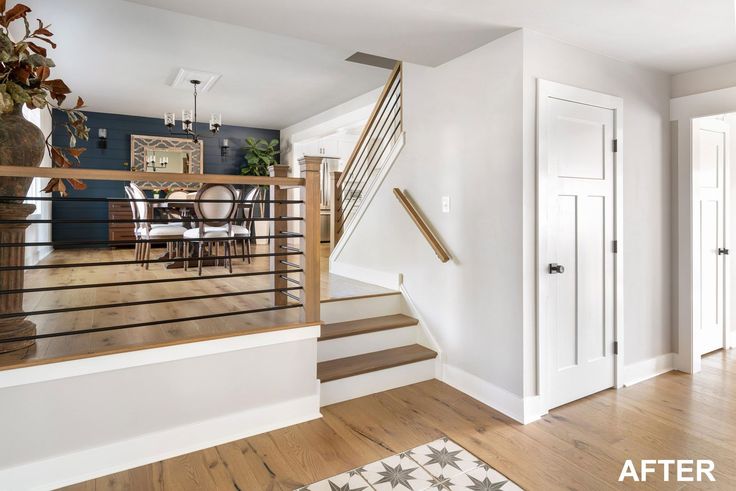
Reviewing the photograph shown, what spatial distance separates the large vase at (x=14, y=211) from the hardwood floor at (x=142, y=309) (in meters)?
0.13

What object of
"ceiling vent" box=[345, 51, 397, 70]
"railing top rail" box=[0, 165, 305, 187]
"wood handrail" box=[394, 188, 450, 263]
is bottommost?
"wood handrail" box=[394, 188, 450, 263]

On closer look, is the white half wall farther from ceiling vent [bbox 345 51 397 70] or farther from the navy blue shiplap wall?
the navy blue shiplap wall

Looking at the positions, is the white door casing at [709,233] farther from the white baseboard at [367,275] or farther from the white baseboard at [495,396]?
the white baseboard at [367,275]

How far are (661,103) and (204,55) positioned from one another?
430 cm

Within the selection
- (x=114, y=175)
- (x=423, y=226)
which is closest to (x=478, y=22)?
(x=423, y=226)

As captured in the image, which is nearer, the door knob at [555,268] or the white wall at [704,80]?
the door knob at [555,268]

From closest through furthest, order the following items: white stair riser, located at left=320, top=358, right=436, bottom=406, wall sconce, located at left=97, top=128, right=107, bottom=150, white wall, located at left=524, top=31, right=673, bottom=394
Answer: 1. white stair riser, located at left=320, top=358, right=436, bottom=406
2. white wall, located at left=524, top=31, right=673, bottom=394
3. wall sconce, located at left=97, top=128, right=107, bottom=150

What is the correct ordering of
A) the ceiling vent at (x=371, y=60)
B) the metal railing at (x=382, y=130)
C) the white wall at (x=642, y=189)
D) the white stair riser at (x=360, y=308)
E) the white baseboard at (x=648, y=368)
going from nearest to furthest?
1. the white wall at (x=642, y=189)
2. the white baseboard at (x=648, y=368)
3. the white stair riser at (x=360, y=308)
4. the metal railing at (x=382, y=130)
5. the ceiling vent at (x=371, y=60)

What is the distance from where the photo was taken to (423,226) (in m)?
3.44

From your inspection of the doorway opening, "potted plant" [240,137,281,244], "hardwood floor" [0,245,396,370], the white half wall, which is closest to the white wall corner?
"hardwood floor" [0,245,396,370]

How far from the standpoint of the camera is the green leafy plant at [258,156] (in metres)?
8.73

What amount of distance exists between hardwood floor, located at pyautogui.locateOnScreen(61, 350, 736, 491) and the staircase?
0.10 meters

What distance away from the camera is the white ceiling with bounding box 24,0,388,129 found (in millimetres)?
3908

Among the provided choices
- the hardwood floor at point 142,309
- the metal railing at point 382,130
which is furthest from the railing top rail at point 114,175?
the metal railing at point 382,130
